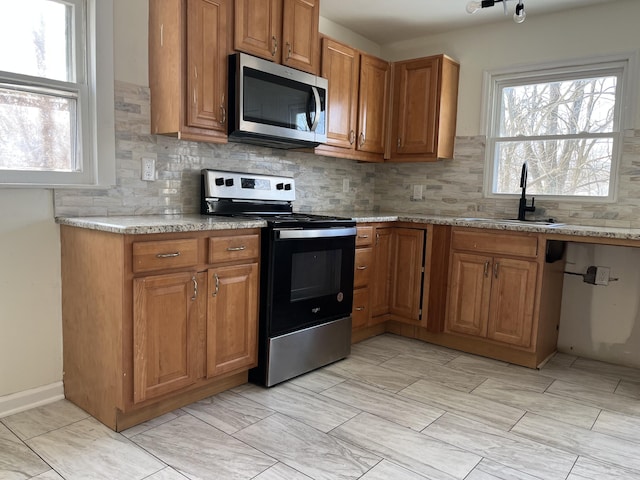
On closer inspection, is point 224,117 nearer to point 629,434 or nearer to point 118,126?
point 118,126

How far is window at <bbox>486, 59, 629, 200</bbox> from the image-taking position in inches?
126

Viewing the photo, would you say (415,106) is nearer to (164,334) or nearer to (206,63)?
(206,63)

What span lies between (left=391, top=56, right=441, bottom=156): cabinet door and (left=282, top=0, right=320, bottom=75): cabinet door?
0.96 metres

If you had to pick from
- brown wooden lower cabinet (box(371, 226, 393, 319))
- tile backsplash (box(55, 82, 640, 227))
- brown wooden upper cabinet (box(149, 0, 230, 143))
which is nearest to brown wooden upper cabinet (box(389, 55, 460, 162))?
tile backsplash (box(55, 82, 640, 227))

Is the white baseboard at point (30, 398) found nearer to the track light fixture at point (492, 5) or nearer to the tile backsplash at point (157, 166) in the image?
the tile backsplash at point (157, 166)

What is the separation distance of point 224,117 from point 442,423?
76.9 inches

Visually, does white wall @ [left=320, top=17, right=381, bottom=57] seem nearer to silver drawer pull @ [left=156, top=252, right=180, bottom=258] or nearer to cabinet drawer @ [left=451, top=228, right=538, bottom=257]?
cabinet drawer @ [left=451, top=228, right=538, bottom=257]

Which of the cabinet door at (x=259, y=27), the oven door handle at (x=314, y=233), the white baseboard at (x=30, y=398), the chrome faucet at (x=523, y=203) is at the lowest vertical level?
the white baseboard at (x=30, y=398)

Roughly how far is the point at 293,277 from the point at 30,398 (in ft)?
4.59

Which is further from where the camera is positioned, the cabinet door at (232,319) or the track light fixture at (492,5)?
the track light fixture at (492,5)

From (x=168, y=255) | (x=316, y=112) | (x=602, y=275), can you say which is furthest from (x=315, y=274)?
(x=602, y=275)

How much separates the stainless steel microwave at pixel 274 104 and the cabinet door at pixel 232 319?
830 mm

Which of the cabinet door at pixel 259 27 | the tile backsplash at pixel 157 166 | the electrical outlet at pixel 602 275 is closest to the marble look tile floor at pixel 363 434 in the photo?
the electrical outlet at pixel 602 275

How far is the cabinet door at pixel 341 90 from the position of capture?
10.9 feet
